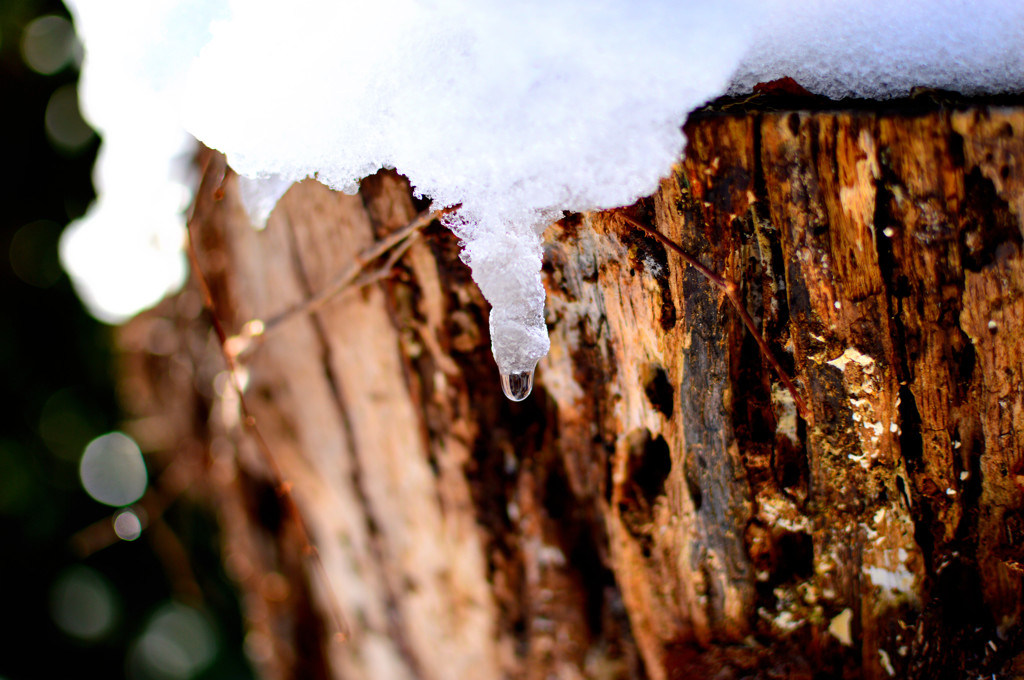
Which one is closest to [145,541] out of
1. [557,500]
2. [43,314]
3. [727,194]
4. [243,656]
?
[243,656]

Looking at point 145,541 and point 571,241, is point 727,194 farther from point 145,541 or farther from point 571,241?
point 145,541

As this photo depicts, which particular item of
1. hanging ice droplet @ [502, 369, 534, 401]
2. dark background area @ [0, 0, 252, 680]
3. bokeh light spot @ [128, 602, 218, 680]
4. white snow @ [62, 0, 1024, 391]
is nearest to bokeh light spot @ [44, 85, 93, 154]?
dark background area @ [0, 0, 252, 680]

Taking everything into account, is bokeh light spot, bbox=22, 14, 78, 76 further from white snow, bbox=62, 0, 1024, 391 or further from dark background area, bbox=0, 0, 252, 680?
white snow, bbox=62, 0, 1024, 391

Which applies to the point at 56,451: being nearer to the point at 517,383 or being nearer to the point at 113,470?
the point at 113,470

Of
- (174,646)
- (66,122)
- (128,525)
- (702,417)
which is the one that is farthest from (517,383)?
(174,646)

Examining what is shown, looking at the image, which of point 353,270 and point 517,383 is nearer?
point 517,383

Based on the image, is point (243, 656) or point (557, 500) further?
point (243, 656)

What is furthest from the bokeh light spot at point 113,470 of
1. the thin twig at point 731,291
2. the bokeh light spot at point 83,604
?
the thin twig at point 731,291
